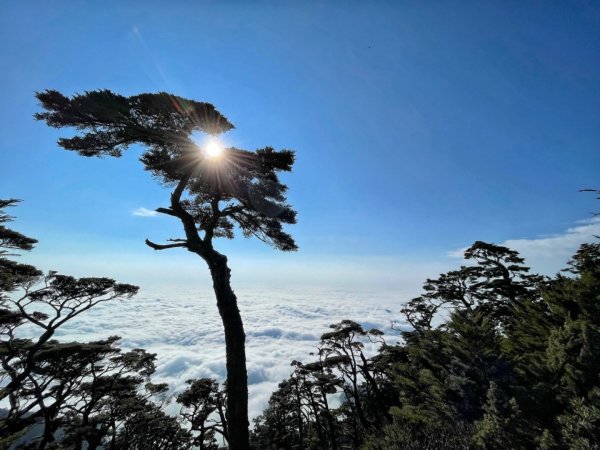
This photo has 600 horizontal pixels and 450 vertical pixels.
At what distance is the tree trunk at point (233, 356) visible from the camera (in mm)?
4477

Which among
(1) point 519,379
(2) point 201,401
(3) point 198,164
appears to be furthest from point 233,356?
(2) point 201,401

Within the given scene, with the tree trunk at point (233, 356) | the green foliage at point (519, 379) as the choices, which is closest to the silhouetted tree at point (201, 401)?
the green foliage at point (519, 379)

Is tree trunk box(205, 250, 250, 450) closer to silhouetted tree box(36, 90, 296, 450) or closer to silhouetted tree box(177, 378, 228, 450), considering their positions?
silhouetted tree box(36, 90, 296, 450)

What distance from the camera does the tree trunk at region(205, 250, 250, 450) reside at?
14.7 feet

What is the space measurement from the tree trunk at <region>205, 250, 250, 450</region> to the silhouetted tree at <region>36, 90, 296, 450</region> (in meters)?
0.01

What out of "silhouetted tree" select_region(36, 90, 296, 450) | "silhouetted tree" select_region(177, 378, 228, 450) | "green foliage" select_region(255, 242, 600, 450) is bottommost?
"silhouetted tree" select_region(177, 378, 228, 450)

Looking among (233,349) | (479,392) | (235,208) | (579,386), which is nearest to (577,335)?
(579,386)

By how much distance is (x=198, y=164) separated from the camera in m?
5.91

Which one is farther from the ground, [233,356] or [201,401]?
[233,356]

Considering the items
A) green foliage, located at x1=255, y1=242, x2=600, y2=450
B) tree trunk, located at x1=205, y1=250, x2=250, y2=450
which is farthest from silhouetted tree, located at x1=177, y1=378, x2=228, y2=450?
tree trunk, located at x1=205, y1=250, x2=250, y2=450

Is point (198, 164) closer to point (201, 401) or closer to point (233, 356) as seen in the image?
point (233, 356)

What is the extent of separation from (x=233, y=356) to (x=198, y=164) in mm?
4093

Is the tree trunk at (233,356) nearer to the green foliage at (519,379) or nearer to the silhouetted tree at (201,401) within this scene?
the green foliage at (519,379)

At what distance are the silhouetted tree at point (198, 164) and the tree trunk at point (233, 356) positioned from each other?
0.01 metres
